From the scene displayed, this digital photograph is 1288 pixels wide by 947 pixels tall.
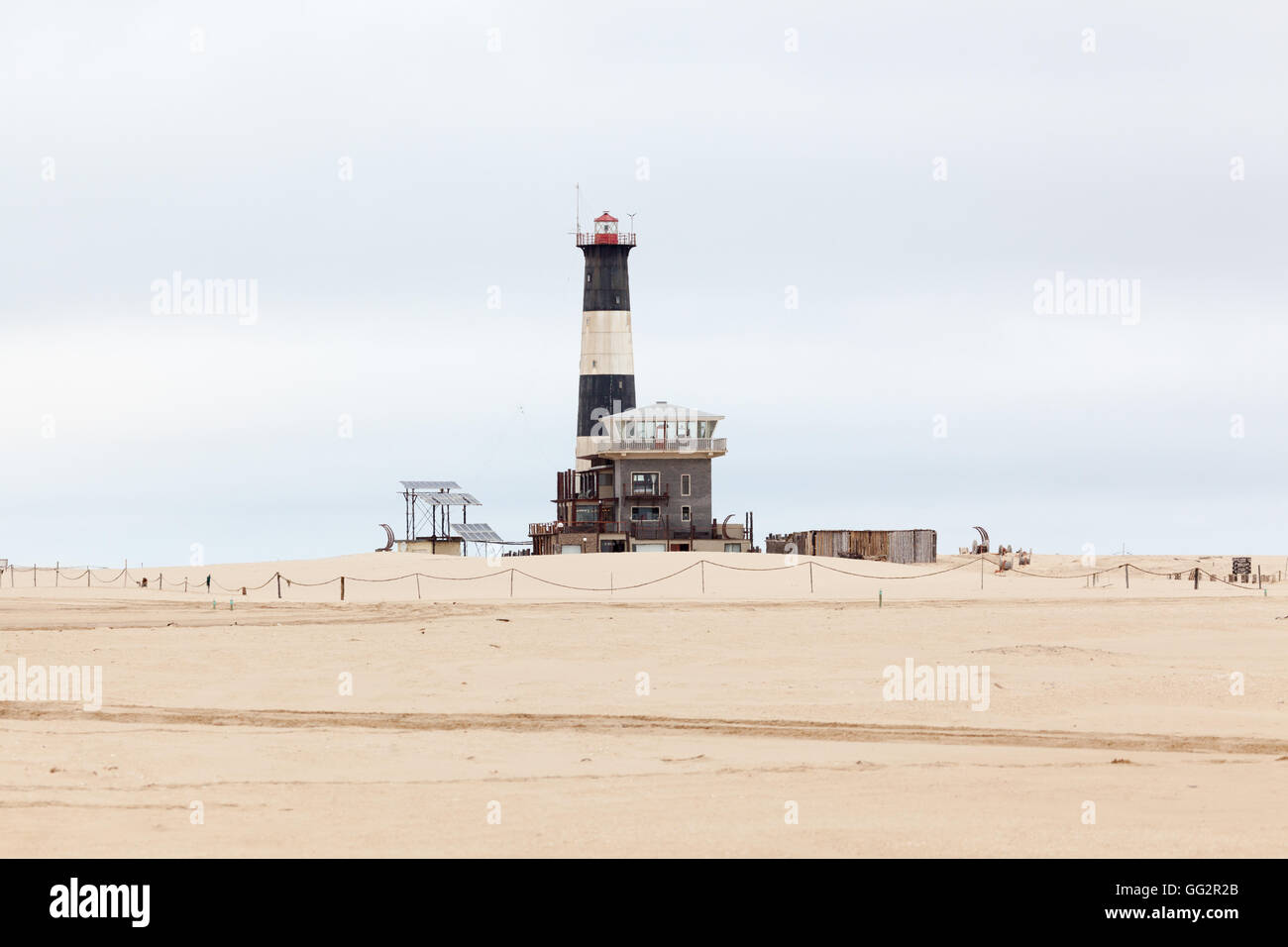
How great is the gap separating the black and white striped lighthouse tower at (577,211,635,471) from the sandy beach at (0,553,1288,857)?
35046 mm

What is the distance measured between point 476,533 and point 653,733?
59182mm

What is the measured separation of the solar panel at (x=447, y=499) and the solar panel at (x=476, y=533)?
3.72 feet

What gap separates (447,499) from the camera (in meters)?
76.4

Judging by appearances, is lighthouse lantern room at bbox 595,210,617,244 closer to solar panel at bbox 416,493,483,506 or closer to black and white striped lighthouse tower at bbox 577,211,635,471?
black and white striped lighthouse tower at bbox 577,211,635,471

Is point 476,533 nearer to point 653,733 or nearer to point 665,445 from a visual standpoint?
point 665,445

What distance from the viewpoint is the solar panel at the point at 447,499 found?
7638cm

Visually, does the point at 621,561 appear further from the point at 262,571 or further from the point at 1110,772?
the point at 1110,772

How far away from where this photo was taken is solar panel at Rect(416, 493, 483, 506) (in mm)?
76375

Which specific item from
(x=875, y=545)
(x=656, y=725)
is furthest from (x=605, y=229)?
(x=656, y=725)

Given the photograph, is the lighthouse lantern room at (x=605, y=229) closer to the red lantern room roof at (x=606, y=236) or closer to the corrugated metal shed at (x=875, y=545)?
the red lantern room roof at (x=606, y=236)

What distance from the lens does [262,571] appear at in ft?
197
